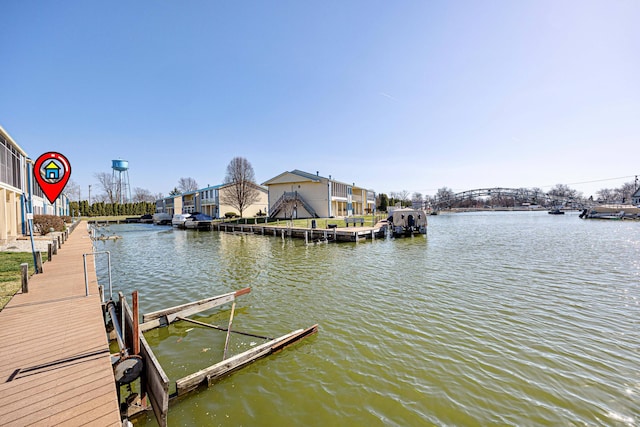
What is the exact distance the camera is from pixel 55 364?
14.1 feet

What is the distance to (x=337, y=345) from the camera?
6496 millimetres

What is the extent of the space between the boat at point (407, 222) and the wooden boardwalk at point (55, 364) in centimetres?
2657

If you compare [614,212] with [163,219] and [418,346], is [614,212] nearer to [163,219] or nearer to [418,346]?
[418,346]

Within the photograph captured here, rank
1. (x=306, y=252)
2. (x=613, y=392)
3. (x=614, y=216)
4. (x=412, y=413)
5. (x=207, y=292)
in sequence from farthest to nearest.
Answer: (x=614, y=216) → (x=306, y=252) → (x=207, y=292) → (x=613, y=392) → (x=412, y=413)

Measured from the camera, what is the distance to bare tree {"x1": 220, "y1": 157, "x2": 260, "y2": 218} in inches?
1761

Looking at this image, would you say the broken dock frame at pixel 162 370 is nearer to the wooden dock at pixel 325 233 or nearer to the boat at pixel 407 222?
the wooden dock at pixel 325 233

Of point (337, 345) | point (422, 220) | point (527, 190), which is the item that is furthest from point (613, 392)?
point (527, 190)

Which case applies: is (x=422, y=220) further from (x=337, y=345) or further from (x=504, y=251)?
(x=337, y=345)

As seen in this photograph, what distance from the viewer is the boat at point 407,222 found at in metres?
29.7

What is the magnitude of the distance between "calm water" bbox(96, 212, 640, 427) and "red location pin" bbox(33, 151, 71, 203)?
422 centimetres

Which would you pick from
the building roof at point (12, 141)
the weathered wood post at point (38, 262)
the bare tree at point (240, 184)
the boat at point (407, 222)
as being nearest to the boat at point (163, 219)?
the bare tree at point (240, 184)

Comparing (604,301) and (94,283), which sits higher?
(94,283)

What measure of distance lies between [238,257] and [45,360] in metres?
14.2

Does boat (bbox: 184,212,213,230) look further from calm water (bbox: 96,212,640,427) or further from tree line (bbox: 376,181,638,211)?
tree line (bbox: 376,181,638,211)
